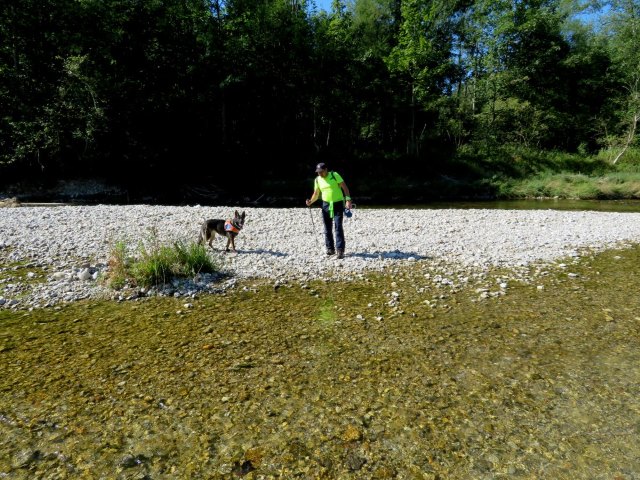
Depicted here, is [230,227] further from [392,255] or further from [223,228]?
[392,255]

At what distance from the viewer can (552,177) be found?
111ft

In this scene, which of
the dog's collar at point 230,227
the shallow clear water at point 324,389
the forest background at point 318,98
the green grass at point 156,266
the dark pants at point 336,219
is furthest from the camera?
the forest background at point 318,98

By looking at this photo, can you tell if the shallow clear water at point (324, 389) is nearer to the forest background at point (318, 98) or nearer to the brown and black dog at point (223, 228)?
the brown and black dog at point (223, 228)

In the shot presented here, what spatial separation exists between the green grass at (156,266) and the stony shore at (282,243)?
28cm

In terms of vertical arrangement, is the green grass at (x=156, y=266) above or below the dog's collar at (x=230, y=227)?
below

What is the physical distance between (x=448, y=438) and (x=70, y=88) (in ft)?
101

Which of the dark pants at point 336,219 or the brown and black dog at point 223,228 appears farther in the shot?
the brown and black dog at point 223,228

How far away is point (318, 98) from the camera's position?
36719mm

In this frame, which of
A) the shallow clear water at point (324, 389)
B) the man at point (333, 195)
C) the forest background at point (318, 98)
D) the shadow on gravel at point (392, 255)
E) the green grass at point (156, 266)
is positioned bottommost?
the shallow clear water at point (324, 389)

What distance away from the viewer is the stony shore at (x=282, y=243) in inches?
347

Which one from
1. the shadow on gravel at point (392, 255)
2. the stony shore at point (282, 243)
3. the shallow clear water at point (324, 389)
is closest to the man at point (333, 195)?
→ the shadow on gravel at point (392, 255)

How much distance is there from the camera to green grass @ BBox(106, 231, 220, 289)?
8.38 meters

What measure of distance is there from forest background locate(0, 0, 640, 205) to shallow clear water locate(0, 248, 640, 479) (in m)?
22.7

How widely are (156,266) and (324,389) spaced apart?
519 centimetres
